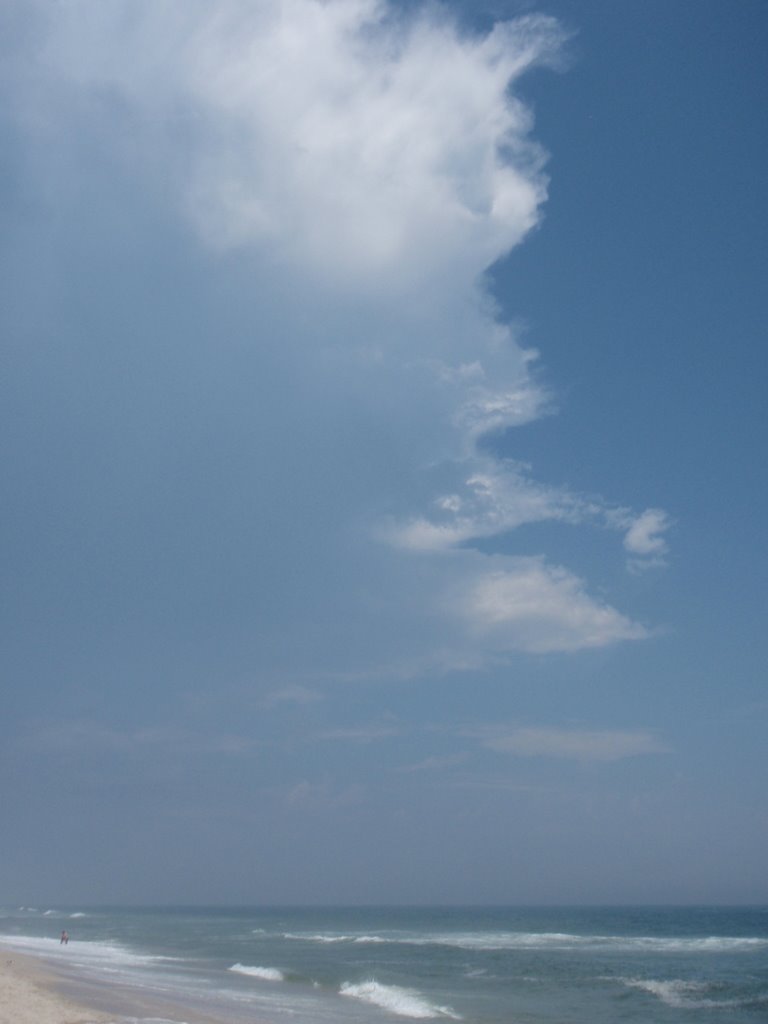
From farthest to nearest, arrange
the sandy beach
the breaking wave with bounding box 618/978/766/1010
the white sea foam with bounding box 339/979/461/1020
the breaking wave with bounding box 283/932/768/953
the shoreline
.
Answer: the breaking wave with bounding box 283/932/768/953 → the breaking wave with bounding box 618/978/766/1010 → the white sea foam with bounding box 339/979/461/1020 → the shoreline → the sandy beach

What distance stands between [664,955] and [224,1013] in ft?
102

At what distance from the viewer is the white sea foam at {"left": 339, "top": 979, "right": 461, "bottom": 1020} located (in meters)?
24.0

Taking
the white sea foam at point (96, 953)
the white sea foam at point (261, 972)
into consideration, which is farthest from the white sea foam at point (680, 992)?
the white sea foam at point (96, 953)

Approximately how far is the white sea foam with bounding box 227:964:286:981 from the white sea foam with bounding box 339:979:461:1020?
3.15m

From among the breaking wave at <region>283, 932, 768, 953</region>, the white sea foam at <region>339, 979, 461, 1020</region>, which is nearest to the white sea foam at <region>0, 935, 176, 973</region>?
the white sea foam at <region>339, 979, 461, 1020</region>

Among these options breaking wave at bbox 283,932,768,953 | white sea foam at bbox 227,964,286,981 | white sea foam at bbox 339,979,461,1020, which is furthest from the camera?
breaking wave at bbox 283,932,768,953

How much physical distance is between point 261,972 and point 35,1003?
15.5 metres

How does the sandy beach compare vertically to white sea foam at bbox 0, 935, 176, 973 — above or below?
above

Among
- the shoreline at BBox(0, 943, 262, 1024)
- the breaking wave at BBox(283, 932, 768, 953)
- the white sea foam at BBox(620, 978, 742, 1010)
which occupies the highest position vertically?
the shoreline at BBox(0, 943, 262, 1024)

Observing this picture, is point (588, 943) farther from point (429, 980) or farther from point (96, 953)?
point (96, 953)

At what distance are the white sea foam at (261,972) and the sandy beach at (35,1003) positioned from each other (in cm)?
797

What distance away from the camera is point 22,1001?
68.8 feet

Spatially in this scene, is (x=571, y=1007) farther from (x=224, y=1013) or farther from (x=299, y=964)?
(x=299, y=964)

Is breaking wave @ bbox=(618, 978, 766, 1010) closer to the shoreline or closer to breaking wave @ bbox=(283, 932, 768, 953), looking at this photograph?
the shoreline
